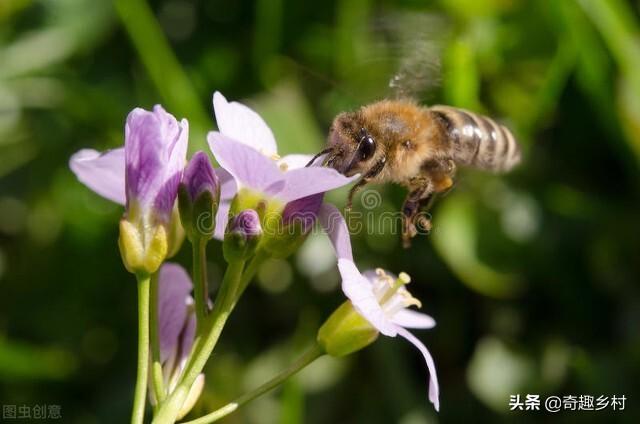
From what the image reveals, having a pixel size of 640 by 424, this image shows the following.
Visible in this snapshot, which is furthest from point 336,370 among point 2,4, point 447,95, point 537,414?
point 2,4

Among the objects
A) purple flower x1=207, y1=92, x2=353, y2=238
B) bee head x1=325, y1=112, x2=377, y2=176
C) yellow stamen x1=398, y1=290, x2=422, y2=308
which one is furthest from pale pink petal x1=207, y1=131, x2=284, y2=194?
yellow stamen x1=398, y1=290, x2=422, y2=308

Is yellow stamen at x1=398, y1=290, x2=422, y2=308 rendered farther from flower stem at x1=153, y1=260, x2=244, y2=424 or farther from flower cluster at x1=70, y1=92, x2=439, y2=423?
flower stem at x1=153, y1=260, x2=244, y2=424

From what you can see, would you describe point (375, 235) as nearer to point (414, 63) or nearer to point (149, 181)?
point (414, 63)

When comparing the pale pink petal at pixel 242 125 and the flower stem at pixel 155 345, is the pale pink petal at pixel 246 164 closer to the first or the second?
the pale pink petal at pixel 242 125

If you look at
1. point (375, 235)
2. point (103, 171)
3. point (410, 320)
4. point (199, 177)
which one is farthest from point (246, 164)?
point (375, 235)

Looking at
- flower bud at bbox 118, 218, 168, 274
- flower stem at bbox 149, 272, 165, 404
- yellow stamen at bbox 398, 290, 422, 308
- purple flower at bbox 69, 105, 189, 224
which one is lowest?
flower stem at bbox 149, 272, 165, 404

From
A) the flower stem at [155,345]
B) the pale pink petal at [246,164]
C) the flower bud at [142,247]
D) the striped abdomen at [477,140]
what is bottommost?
the flower stem at [155,345]

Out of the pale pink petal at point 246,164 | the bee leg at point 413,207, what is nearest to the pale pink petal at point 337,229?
the pale pink petal at point 246,164
